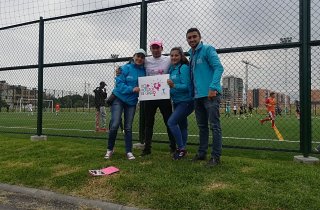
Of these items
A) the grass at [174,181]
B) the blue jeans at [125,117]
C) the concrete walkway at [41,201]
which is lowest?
the concrete walkway at [41,201]

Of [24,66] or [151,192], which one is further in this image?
[24,66]

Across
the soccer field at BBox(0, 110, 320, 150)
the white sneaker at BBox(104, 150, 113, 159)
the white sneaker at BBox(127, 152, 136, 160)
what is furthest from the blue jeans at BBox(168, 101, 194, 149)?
the soccer field at BBox(0, 110, 320, 150)

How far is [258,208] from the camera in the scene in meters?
4.07

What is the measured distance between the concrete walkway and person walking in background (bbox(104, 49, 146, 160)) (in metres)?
1.49

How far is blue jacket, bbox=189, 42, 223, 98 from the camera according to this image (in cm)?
546

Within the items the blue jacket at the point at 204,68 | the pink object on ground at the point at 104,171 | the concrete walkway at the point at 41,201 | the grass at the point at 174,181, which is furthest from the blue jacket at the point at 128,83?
the concrete walkway at the point at 41,201

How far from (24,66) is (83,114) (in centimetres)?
1199

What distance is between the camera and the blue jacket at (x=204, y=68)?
5.46 metres

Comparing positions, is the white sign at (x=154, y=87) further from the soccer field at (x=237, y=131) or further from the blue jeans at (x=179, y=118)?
the soccer field at (x=237, y=131)

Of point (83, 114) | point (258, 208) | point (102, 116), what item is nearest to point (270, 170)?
point (258, 208)

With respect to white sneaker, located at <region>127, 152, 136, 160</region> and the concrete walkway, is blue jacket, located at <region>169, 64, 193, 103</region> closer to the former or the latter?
white sneaker, located at <region>127, 152, 136, 160</region>

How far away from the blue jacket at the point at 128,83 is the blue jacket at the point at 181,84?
676 mm

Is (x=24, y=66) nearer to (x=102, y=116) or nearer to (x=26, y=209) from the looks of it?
(x=102, y=116)

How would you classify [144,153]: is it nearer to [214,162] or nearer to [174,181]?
[214,162]
